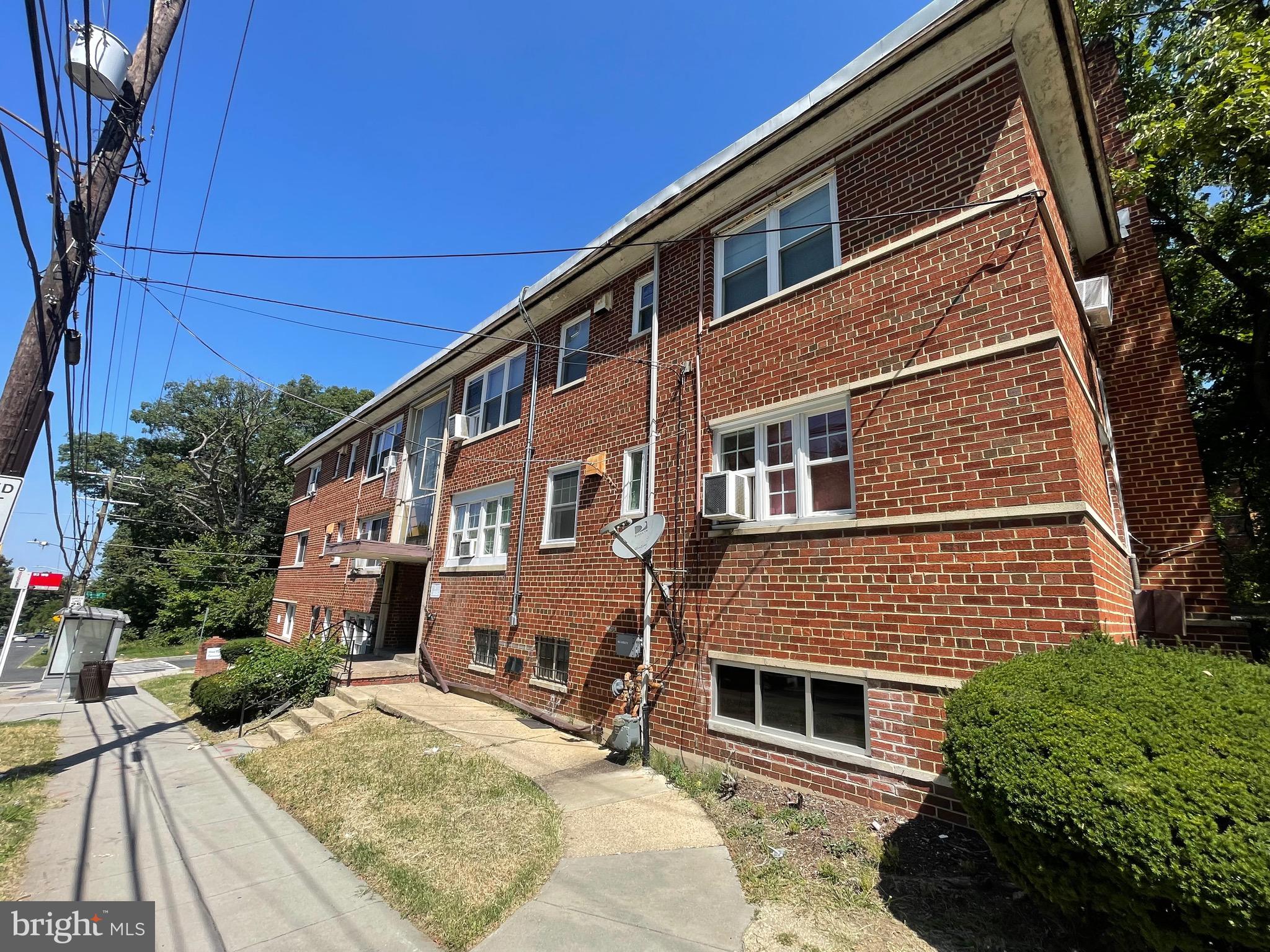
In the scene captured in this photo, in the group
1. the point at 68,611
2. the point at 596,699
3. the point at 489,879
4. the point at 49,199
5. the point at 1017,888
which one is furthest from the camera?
the point at 68,611

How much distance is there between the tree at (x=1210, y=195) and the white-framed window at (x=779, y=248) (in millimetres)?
4884

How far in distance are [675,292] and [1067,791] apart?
293 inches

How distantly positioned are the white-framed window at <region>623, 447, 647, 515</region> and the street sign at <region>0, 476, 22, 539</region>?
6727 millimetres

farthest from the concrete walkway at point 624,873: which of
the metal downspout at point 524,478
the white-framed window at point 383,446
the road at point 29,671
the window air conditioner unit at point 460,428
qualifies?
the road at point 29,671

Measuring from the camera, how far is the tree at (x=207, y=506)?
3491cm

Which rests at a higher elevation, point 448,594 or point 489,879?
point 448,594

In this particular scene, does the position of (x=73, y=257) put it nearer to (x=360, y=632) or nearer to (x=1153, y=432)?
(x=360, y=632)

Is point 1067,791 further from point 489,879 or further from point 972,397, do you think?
point 489,879

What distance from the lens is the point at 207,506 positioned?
39.8 m

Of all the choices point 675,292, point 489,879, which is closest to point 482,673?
point 489,879

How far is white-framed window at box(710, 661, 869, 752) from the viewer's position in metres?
5.56

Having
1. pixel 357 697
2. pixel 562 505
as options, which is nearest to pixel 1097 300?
pixel 562 505

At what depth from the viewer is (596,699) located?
8.26 meters

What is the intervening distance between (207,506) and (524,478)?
39949mm
